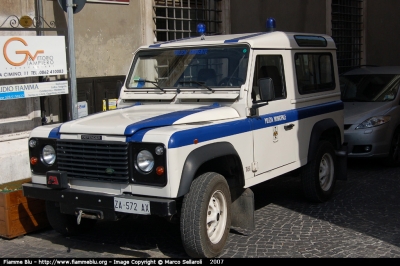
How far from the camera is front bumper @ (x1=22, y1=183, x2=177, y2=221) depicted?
461 centimetres

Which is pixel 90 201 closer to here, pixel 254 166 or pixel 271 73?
pixel 254 166

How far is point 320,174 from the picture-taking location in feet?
23.6

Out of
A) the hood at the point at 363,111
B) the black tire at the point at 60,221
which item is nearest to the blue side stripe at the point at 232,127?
the black tire at the point at 60,221

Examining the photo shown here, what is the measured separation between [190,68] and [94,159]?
169cm

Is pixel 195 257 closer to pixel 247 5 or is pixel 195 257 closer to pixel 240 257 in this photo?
pixel 240 257

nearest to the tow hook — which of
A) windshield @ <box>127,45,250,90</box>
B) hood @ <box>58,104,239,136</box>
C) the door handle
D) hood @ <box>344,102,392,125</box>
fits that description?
hood @ <box>58,104,239,136</box>

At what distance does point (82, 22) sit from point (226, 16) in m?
4.19

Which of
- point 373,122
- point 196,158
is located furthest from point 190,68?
point 373,122

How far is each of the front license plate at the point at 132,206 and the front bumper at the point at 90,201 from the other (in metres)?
0.04

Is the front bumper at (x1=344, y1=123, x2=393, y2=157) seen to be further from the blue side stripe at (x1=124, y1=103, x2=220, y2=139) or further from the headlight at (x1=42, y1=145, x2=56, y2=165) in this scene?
the headlight at (x1=42, y1=145, x2=56, y2=165)

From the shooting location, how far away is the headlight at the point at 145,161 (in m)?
4.71

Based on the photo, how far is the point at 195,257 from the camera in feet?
16.3

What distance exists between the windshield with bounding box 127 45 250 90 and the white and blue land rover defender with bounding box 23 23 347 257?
12 millimetres

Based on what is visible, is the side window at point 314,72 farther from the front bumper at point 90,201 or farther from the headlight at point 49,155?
the headlight at point 49,155
